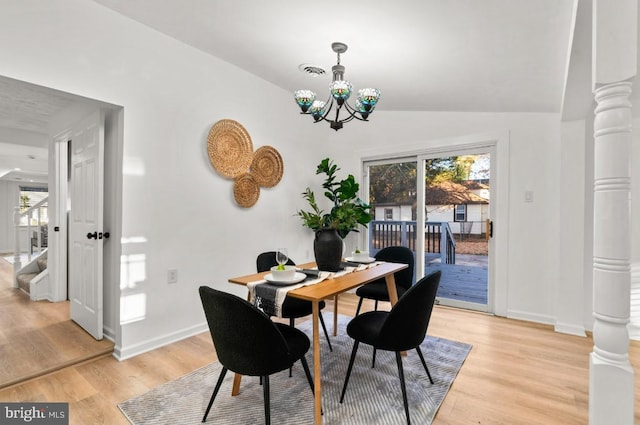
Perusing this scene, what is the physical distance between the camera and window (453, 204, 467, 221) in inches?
152

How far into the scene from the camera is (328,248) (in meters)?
2.23

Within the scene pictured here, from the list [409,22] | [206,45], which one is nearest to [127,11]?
[206,45]

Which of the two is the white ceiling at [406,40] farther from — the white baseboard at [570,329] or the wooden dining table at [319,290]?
the white baseboard at [570,329]

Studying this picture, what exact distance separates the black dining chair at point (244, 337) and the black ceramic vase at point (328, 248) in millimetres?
767

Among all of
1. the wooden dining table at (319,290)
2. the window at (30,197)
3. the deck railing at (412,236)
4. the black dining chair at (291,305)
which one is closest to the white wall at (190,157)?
the deck railing at (412,236)

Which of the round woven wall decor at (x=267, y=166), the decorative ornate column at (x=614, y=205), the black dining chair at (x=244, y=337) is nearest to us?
the decorative ornate column at (x=614, y=205)

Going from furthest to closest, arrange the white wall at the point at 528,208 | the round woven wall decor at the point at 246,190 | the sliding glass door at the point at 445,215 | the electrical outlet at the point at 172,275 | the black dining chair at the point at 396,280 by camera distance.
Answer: the sliding glass door at the point at 445,215, the round woven wall decor at the point at 246,190, the white wall at the point at 528,208, the black dining chair at the point at 396,280, the electrical outlet at the point at 172,275

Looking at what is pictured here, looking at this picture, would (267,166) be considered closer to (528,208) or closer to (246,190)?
(246,190)

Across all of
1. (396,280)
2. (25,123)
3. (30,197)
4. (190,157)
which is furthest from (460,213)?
(30,197)

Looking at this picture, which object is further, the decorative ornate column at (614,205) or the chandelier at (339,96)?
the chandelier at (339,96)

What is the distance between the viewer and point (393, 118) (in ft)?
13.8

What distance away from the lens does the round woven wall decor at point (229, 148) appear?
10.2 ft

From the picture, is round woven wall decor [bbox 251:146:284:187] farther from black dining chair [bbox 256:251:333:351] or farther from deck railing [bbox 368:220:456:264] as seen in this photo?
deck railing [bbox 368:220:456:264]

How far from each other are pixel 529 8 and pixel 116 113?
2.92 metres
